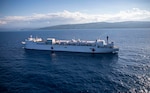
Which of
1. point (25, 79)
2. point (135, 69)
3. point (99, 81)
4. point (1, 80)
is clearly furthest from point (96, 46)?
point (1, 80)

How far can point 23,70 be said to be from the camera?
41062mm

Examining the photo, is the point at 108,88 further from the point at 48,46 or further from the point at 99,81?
the point at 48,46

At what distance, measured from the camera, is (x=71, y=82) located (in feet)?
106

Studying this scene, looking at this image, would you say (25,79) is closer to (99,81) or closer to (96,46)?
(99,81)

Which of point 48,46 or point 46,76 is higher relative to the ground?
point 48,46

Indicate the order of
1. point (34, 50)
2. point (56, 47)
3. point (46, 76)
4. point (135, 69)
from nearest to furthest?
point (46, 76)
point (135, 69)
point (56, 47)
point (34, 50)

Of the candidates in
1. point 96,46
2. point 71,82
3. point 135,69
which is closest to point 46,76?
point 71,82

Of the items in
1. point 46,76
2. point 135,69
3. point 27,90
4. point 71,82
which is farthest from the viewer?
point 135,69

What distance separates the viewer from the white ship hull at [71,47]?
6391 cm

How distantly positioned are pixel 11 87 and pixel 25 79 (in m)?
4.86

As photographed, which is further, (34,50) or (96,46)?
(34,50)

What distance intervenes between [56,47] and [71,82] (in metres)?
41.8

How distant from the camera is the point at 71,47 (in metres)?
68.9

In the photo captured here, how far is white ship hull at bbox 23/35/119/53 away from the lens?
63.9 m
